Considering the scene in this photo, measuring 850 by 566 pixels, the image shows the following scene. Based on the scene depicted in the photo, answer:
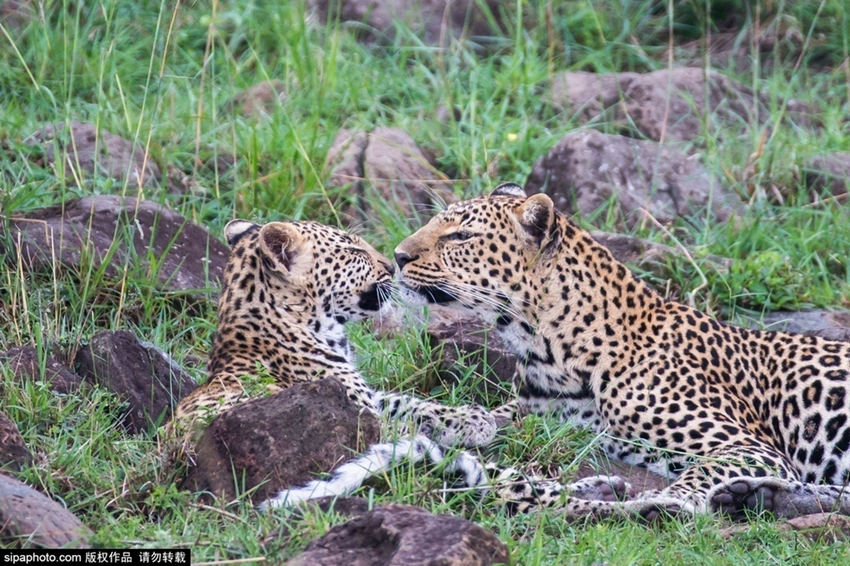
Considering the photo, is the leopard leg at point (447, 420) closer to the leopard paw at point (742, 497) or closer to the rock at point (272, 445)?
the rock at point (272, 445)

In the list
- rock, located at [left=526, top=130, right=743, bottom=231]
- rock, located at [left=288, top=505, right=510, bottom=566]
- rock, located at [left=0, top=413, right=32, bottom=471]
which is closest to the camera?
rock, located at [left=288, top=505, right=510, bottom=566]

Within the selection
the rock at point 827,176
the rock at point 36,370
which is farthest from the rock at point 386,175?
the rock at point 36,370

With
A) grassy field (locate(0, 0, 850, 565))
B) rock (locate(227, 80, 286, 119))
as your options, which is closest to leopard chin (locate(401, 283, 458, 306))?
grassy field (locate(0, 0, 850, 565))

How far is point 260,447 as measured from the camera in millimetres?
6855

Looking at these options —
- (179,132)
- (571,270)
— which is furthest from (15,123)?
(571,270)

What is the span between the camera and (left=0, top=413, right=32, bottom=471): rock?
6.81m

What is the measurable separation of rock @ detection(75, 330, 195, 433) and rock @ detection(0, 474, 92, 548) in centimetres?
170

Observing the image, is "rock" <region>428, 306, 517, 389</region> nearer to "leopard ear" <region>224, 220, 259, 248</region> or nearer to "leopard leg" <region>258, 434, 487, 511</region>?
"leopard ear" <region>224, 220, 259, 248</region>

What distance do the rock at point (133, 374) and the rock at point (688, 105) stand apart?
5861mm

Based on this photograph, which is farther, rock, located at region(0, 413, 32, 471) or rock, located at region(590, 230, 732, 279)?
rock, located at region(590, 230, 732, 279)

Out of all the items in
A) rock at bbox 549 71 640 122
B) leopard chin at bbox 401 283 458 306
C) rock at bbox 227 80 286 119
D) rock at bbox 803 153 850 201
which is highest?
leopard chin at bbox 401 283 458 306

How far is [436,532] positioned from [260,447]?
4.59 ft

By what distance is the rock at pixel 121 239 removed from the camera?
9406 millimetres

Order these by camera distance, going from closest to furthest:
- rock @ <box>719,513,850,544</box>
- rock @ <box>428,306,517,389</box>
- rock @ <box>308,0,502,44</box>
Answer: rock @ <box>719,513,850,544</box> < rock @ <box>428,306,517,389</box> < rock @ <box>308,0,502,44</box>
